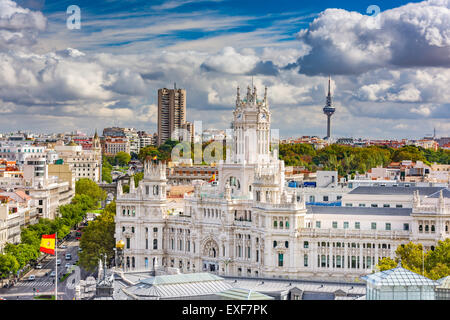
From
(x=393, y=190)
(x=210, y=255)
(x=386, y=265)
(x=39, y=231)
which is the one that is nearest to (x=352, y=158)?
(x=39, y=231)

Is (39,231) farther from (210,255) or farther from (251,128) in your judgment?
(251,128)

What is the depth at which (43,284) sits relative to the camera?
76562 mm

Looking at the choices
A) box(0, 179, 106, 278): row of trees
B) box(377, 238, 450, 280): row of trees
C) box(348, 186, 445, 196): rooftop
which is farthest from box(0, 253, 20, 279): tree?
box(377, 238, 450, 280): row of trees

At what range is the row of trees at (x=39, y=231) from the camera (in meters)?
77.4

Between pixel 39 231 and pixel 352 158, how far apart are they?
96.1 meters

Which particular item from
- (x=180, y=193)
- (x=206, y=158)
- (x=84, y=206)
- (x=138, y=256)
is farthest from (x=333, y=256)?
(x=206, y=158)

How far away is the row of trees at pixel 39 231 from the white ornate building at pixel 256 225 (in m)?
A: 10.2

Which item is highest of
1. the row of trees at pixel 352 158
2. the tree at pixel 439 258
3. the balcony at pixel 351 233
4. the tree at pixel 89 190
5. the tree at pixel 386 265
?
the row of trees at pixel 352 158

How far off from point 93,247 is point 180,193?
27199 mm

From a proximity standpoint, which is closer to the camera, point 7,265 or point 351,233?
point 351,233

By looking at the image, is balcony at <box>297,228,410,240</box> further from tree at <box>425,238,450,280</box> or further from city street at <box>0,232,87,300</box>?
city street at <box>0,232,87,300</box>

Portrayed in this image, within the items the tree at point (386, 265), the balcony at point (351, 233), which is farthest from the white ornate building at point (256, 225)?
the tree at point (386, 265)

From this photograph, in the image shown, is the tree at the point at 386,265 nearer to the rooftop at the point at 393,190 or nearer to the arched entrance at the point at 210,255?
the arched entrance at the point at 210,255

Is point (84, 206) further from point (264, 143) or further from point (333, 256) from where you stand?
point (333, 256)
